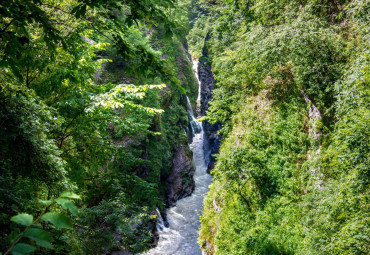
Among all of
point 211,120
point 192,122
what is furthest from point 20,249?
point 192,122

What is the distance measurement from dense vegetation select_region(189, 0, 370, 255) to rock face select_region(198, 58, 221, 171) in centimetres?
1078

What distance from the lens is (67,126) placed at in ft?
16.6

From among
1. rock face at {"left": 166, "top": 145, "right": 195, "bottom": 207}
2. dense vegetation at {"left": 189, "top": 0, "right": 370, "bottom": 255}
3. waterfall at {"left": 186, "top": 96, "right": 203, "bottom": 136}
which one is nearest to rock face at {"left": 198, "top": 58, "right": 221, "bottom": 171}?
waterfall at {"left": 186, "top": 96, "right": 203, "bottom": 136}

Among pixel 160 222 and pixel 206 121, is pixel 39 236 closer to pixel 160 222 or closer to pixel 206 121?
pixel 160 222

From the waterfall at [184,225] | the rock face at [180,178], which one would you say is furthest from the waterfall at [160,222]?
the rock face at [180,178]

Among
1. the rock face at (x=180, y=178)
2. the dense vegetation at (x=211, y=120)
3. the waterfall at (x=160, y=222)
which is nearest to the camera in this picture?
the dense vegetation at (x=211, y=120)

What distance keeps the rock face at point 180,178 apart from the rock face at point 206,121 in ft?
7.70

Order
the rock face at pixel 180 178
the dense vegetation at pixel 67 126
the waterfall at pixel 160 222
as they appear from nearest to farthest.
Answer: the dense vegetation at pixel 67 126 < the waterfall at pixel 160 222 < the rock face at pixel 180 178

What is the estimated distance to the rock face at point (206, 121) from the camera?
21734 mm

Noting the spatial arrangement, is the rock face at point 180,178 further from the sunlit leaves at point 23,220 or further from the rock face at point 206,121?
the sunlit leaves at point 23,220

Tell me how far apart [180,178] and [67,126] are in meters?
13.8

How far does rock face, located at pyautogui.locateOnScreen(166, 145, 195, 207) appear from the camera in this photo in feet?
56.1

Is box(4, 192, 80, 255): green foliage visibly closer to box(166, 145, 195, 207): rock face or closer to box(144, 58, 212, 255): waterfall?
box(144, 58, 212, 255): waterfall

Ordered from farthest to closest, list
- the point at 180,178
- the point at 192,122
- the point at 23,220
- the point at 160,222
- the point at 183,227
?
the point at 192,122 < the point at 180,178 < the point at 183,227 < the point at 160,222 < the point at 23,220
